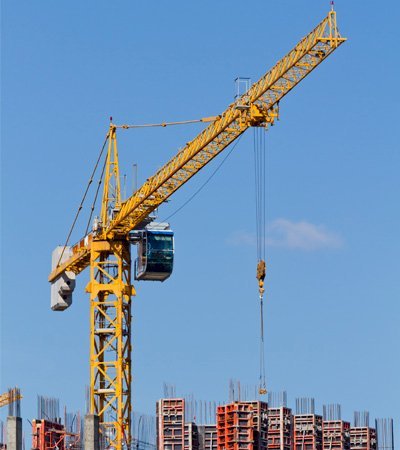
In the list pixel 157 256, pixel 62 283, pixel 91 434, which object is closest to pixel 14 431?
pixel 91 434

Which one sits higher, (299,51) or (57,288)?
(299,51)

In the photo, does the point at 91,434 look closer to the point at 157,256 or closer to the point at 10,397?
the point at 10,397

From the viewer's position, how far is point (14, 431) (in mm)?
102188

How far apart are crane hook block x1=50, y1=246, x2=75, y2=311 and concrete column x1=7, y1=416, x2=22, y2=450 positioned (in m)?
41.3

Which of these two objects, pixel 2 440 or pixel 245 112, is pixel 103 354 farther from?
pixel 245 112

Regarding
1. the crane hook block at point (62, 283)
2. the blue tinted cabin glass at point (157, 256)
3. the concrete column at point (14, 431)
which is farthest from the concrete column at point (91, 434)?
the crane hook block at point (62, 283)

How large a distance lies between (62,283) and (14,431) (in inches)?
1665

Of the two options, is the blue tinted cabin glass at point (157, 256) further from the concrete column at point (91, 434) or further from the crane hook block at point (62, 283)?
the concrete column at point (91, 434)

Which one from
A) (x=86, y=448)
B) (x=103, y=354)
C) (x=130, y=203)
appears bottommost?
(x=86, y=448)

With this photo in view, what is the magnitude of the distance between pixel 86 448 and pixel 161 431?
148 feet

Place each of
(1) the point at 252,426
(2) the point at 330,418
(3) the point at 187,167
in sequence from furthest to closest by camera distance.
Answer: (2) the point at 330,418
(1) the point at 252,426
(3) the point at 187,167

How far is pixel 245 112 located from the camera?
121m

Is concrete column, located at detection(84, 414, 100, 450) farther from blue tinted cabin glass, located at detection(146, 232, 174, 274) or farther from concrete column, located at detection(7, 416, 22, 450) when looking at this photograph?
blue tinted cabin glass, located at detection(146, 232, 174, 274)

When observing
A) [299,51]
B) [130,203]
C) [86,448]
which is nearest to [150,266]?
[130,203]
